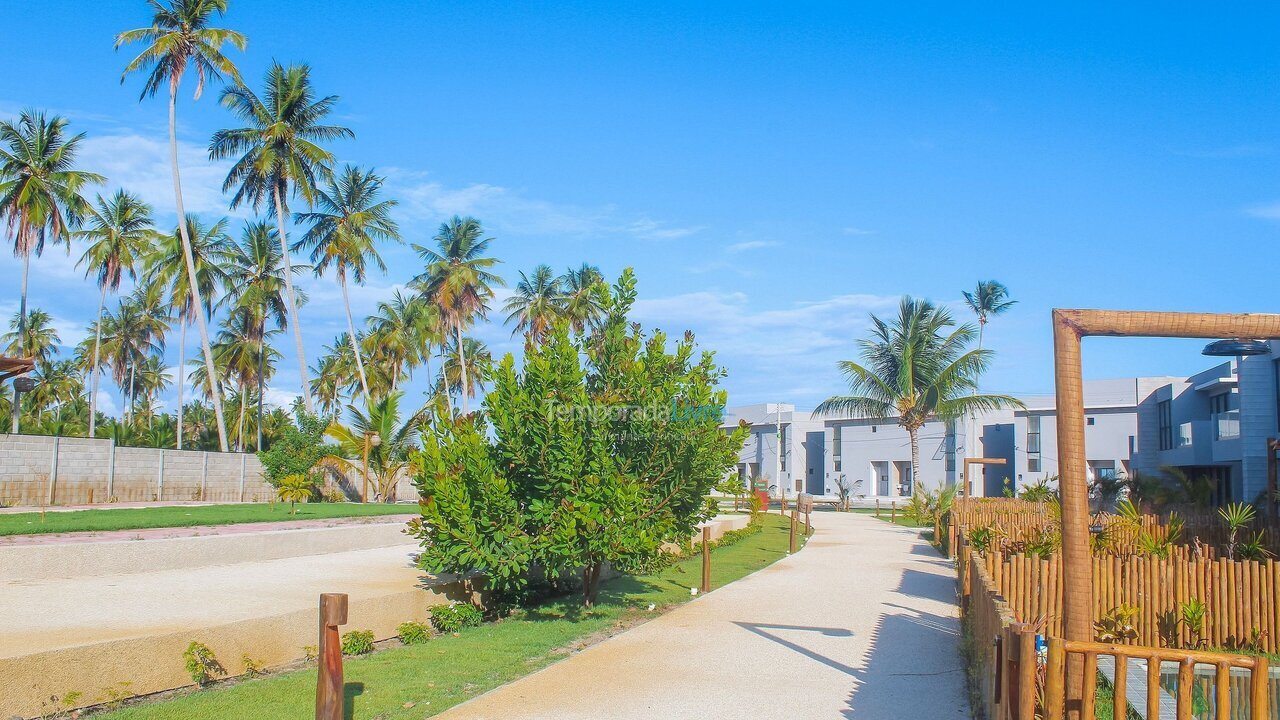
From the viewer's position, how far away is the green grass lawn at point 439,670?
701 centimetres

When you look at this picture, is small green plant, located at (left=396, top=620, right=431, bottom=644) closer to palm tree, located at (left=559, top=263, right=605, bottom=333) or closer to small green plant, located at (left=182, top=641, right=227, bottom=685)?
small green plant, located at (left=182, top=641, right=227, bottom=685)

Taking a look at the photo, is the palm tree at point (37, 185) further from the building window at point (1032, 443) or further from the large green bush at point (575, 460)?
the building window at point (1032, 443)

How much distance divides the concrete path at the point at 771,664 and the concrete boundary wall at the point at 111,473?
54.0 feet

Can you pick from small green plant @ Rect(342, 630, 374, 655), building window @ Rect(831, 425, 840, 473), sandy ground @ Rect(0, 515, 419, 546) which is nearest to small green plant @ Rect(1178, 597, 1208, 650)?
small green plant @ Rect(342, 630, 374, 655)

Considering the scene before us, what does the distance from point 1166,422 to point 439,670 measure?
32005 mm

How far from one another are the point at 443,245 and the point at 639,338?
35692 mm

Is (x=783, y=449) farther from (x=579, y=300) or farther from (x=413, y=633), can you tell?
(x=413, y=633)

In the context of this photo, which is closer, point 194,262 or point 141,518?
point 141,518

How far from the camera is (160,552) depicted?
12.5 metres

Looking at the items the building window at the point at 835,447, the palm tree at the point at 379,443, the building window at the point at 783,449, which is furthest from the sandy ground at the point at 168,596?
the building window at the point at 783,449

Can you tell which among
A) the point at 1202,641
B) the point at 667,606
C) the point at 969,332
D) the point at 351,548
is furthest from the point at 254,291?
the point at 1202,641

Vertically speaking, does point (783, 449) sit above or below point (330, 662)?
above

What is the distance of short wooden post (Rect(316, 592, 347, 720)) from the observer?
21.1ft

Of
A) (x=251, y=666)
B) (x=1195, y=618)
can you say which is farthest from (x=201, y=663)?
(x=1195, y=618)
